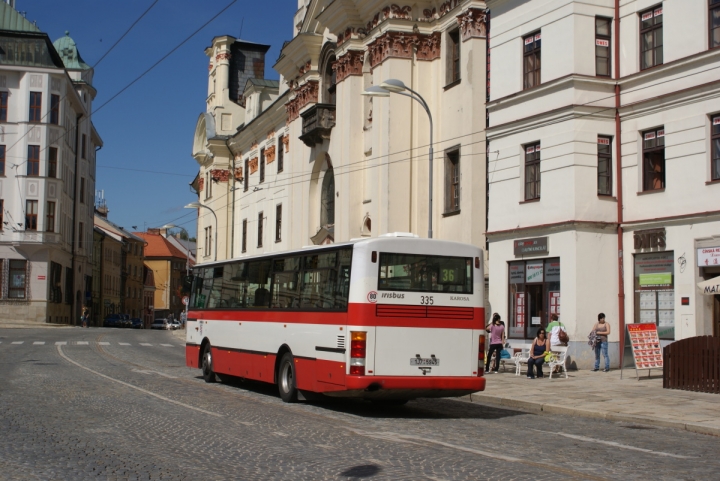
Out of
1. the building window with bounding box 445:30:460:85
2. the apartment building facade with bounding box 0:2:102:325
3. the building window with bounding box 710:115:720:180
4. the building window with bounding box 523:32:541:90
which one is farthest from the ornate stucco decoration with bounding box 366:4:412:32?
the apartment building facade with bounding box 0:2:102:325

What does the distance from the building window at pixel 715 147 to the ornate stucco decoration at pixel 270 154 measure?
33184 mm

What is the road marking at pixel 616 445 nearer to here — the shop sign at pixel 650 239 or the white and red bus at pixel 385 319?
the white and red bus at pixel 385 319

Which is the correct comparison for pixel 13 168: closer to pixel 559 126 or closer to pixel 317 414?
pixel 559 126

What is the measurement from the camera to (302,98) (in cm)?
4531

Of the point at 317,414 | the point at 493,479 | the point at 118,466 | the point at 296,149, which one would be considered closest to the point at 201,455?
the point at 118,466

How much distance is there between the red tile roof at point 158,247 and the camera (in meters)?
138

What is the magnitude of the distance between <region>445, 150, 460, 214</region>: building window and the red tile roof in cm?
10657

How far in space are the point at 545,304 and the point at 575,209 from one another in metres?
2.96

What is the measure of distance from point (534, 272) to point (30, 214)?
52.2 metres

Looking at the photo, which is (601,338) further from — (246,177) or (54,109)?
(54,109)

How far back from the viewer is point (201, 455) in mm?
10539

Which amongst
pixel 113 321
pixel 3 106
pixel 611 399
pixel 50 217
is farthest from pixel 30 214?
pixel 611 399

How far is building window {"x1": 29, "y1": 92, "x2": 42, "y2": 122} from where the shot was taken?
70938mm

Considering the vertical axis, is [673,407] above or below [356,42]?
below
